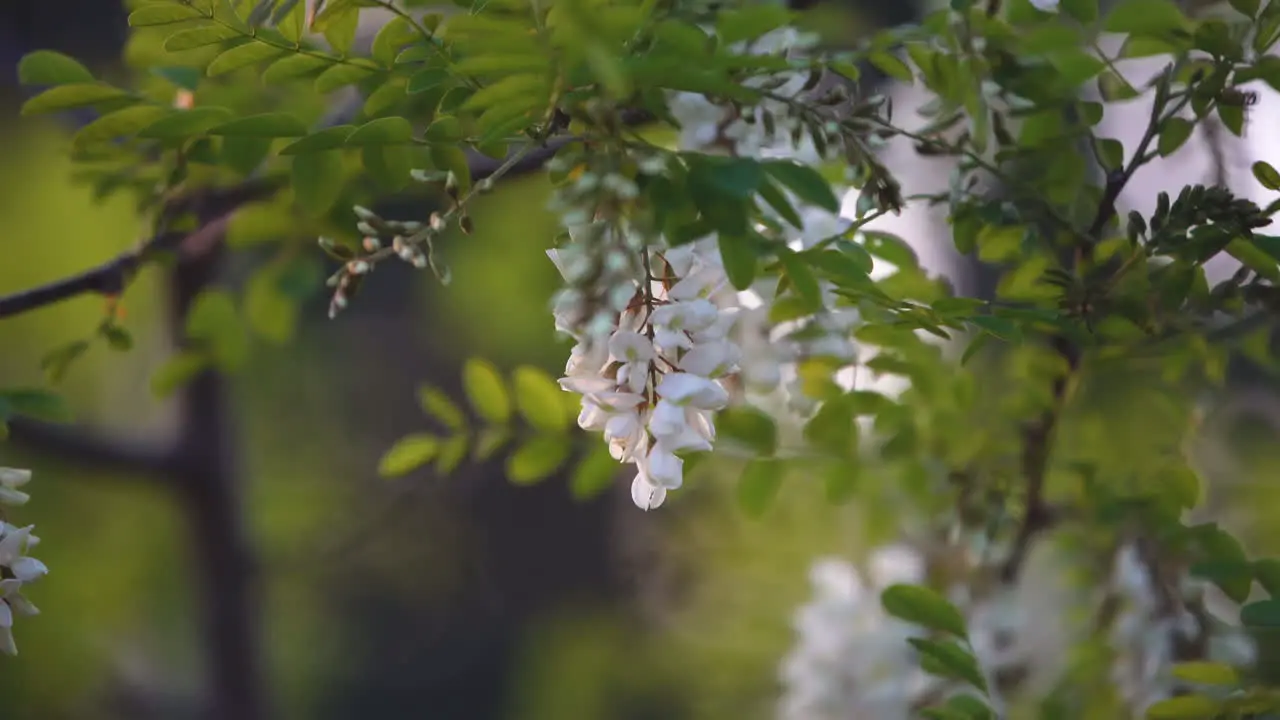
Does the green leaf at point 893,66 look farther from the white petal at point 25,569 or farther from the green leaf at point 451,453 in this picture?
the white petal at point 25,569

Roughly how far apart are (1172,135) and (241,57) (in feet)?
1.64

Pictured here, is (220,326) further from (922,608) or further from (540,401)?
(922,608)

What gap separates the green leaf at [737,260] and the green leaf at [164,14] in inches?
11.0

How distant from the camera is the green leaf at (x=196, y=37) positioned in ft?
1.85

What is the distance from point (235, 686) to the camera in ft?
4.81

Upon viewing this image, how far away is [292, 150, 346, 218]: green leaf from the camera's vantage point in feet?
2.13

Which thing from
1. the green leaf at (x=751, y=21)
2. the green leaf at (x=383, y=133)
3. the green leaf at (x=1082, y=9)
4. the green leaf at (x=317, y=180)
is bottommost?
the green leaf at (x=383, y=133)

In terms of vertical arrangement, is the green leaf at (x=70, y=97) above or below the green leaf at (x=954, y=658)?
above

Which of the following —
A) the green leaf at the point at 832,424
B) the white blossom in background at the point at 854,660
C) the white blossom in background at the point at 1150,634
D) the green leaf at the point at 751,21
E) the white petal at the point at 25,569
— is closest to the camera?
the green leaf at the point at 751,21

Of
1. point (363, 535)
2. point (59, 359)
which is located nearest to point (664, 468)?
point (59, 359)

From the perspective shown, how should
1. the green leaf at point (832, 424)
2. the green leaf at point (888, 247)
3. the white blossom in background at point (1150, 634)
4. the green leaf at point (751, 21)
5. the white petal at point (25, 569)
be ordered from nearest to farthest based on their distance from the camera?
the green leaf at point (751, 21), the white petal at point (25, 569), the green leaf at point (888, 247), the green leaf at point (832, 424), the white blossom in background at point (1150, 634)

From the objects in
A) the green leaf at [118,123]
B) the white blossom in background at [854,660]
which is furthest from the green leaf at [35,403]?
the white blossom in background at [854,660]

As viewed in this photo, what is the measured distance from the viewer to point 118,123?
67cm

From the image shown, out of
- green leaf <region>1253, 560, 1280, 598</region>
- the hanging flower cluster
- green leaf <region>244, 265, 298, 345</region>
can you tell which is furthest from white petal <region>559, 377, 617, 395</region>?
green leaf <region>244, 265, 298, 345</region>
